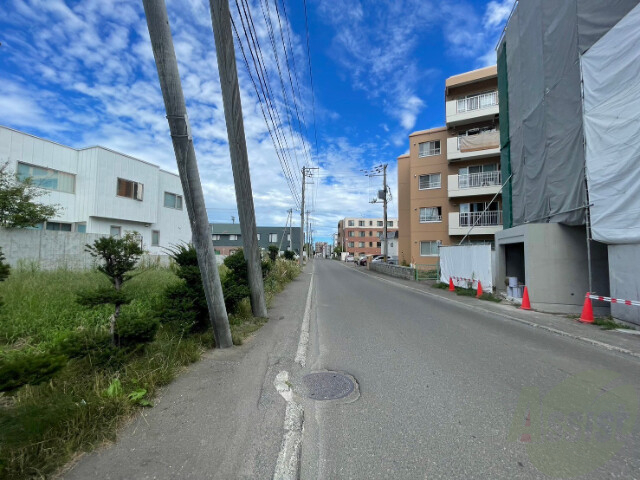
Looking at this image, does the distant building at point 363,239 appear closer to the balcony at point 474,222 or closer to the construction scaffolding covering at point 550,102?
the balcony at point 474,222

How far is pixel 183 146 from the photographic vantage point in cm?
417

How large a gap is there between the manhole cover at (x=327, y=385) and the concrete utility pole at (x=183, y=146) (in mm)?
1893

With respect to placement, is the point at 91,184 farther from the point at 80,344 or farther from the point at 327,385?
the point at 327,385

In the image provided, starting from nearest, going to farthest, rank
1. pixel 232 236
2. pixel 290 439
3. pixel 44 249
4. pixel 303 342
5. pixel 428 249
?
pixel 290 439
pixel 303 342
pixel 44 249
pixel 428 249
pixel 232 236

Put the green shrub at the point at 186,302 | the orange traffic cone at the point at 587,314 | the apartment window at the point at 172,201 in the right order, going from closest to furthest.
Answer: the green shrub at the point at 186,302 → the orange traffic cone at the point at 587,314 → the apartment window at the point at 172,201

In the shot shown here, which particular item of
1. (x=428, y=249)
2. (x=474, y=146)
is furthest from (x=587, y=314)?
(x=428, y=249)

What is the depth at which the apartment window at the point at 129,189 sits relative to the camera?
18672 millimetres

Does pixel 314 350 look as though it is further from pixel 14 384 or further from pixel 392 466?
pixel 14 384

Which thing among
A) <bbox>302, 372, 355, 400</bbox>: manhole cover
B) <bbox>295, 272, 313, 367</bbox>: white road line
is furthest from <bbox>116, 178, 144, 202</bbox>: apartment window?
<bbox>302, 372, 355, 400</bbox>: manhole cover

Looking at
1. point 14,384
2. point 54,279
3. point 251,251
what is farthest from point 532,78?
point 54,279

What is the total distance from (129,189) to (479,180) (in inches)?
947

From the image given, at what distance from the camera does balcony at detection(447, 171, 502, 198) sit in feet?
74.1

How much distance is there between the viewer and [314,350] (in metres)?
5.34

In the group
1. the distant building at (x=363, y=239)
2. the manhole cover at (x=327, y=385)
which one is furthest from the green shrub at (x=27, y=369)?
the distant building at (x=363, y=239)
